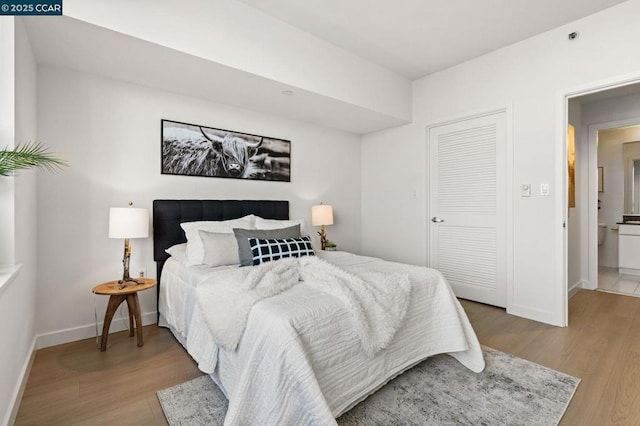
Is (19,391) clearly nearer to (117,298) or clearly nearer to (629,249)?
(117,298)

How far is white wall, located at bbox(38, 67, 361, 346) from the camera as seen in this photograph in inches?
99.7

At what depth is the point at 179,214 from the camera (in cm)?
305

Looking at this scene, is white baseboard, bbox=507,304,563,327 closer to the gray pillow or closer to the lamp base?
the gray pillow

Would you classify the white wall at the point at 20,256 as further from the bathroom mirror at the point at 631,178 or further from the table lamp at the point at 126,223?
the bathroom mirror at the point at 631,178

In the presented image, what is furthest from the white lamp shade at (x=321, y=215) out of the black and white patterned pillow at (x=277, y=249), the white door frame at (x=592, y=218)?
the white door frame at (x=592, y=218)

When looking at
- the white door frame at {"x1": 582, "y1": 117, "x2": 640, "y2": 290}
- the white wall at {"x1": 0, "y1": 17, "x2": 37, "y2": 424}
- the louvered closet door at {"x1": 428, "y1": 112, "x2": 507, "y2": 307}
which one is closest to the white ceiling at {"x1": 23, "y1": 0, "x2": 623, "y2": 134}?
Result: the white wall at {"x1": 0, "y1": 17, "x2": 37, "y2": 424}

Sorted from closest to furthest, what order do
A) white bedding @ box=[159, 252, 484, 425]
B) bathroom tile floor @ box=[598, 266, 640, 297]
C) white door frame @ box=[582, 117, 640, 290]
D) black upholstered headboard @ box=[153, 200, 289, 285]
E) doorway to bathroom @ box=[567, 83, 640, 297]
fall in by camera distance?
white bedding @ box=[159, 252, 484, 425]
black upholstered headboard @ box=[153, 200, 289, 285]
doorway to bathroom @ box=[567, 83, 640, 297]
bathroom tile floor @ box=[598, 266, 640, 297]
white door frame @ box=[582, 117, 640, 290]

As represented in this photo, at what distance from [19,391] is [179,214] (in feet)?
5.37

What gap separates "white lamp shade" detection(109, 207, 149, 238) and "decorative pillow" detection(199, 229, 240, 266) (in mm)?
470

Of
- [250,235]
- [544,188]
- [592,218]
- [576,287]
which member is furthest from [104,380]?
[592,218]

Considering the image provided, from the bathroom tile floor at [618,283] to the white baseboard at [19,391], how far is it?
5819mm

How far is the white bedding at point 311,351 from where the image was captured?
1.38 metres

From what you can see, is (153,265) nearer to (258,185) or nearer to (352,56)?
(258,185)

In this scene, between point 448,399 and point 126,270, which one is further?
point 126,270
